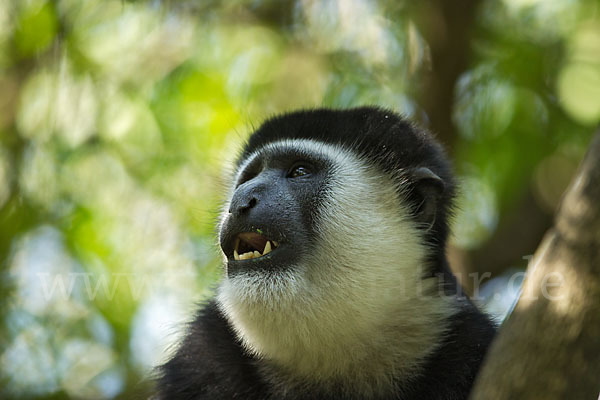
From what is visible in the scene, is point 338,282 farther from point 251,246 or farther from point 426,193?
point 426,193

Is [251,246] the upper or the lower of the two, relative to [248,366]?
upper

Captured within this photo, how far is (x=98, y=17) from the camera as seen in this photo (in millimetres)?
5301

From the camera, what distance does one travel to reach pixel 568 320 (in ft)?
5.75

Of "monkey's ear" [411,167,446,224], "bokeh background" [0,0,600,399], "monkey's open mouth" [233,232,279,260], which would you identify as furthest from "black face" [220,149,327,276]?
"bokeh background" [0,0,600,399]

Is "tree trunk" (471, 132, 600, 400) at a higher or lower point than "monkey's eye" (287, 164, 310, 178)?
higher

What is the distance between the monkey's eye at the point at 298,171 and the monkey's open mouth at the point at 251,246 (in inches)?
17.4

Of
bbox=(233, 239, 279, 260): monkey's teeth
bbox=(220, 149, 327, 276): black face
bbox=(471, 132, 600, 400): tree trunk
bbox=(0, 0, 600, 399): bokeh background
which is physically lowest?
bbox=(0, 0, 600, 399): bokeh background

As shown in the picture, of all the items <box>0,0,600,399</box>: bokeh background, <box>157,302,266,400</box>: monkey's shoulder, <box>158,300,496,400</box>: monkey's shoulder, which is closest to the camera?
<box>158,300,496,400</box>: monkey's shoulder

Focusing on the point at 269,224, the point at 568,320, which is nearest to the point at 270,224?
the point at 269,224

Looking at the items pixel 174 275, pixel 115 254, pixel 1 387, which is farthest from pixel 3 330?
pixel 174 275

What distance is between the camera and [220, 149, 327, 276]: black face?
2.92 meters

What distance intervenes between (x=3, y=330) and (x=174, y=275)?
1.50 metres

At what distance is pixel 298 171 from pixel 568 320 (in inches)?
69.5

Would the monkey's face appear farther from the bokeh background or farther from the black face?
the bokeh background
